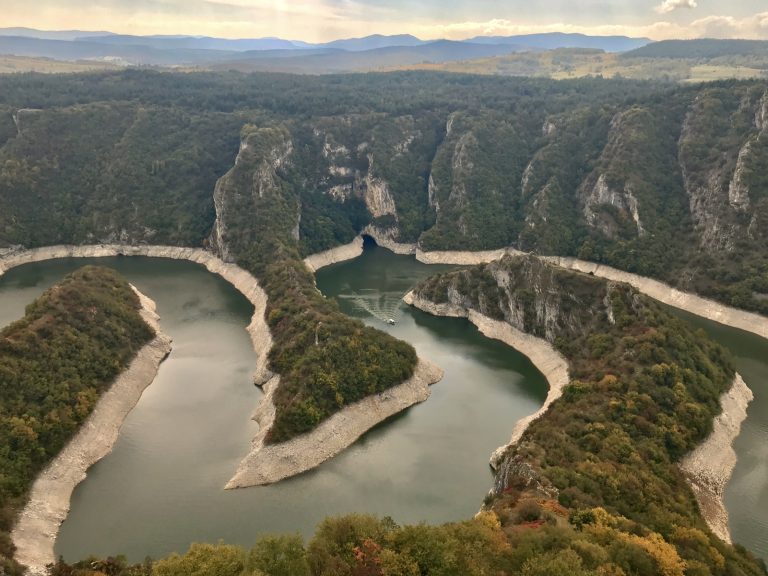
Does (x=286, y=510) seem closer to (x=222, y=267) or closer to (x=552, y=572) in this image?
(x=552, y=572)

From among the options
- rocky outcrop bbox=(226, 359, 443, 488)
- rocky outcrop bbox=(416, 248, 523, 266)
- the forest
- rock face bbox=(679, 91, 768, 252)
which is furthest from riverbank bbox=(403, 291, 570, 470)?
rock face bbox=(679, 91, 768, 252)

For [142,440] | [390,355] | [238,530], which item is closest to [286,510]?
[238,530]

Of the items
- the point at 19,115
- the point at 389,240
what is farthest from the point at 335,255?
the point at 19,115

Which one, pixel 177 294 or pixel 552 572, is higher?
pixel 552 572

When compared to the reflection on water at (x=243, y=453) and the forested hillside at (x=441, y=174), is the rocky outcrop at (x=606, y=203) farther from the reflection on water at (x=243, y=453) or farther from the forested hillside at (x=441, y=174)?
the reflection on water at (x=243, y=453)

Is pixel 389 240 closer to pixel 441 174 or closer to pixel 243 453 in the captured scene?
pixel 441 174

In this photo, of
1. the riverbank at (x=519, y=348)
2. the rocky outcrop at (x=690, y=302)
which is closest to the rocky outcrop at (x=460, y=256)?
the rocky outcrop at (x=690, y=302)
